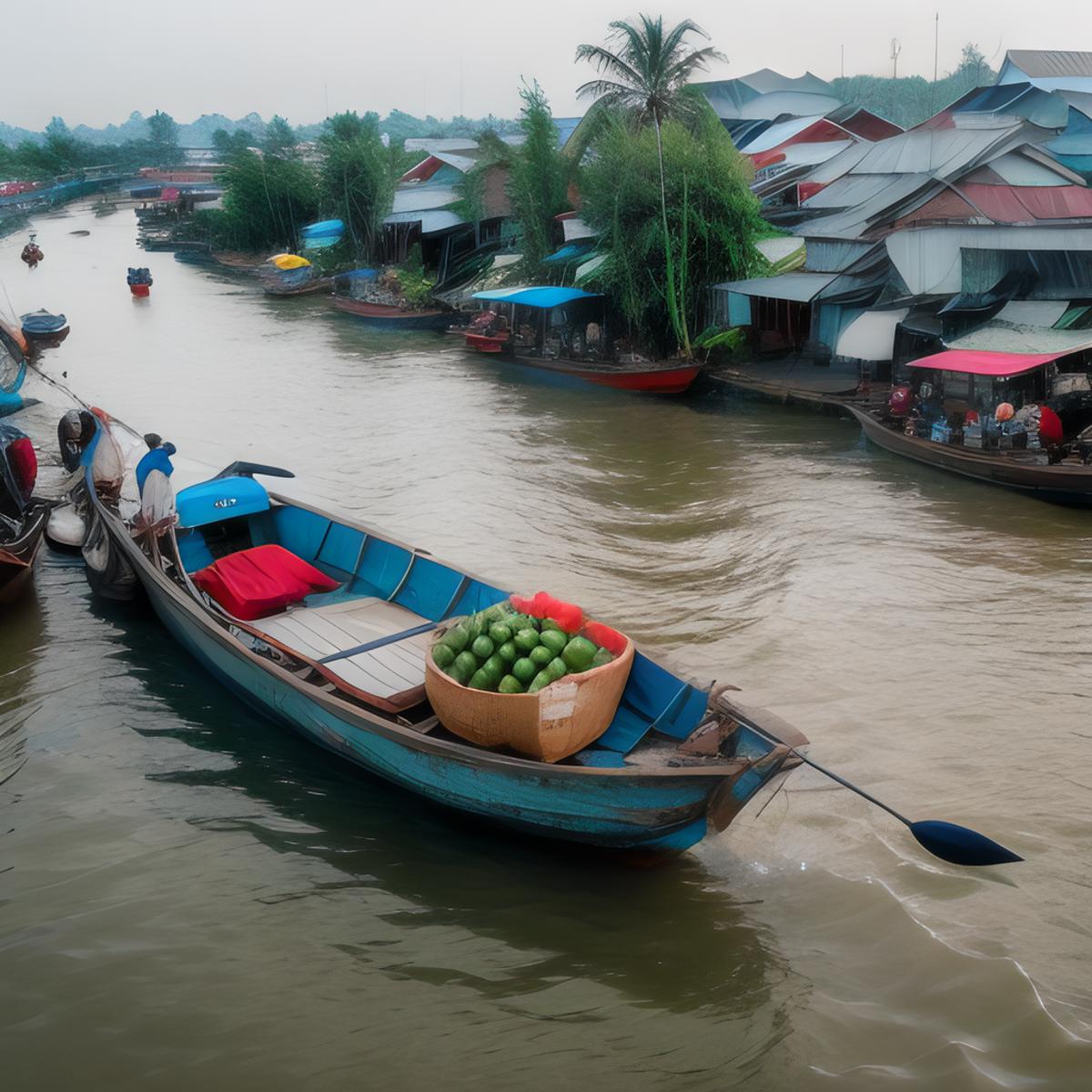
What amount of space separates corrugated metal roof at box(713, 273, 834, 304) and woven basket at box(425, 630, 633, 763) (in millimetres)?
13568

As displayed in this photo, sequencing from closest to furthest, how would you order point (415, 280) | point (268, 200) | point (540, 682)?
point (540, 682)
point (415, 280)
point (268, 200)

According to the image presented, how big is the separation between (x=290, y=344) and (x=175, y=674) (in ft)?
63.2

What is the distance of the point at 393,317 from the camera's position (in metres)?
28.5

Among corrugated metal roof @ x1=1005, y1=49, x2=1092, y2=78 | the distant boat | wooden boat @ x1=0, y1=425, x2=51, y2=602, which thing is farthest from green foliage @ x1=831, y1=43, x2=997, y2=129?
wooden boat @ x1=0, y1=425, x2=51, y2=602

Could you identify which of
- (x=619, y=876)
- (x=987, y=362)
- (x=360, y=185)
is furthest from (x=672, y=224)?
(x=360, y=185)

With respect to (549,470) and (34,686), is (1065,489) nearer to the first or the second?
(549,470)

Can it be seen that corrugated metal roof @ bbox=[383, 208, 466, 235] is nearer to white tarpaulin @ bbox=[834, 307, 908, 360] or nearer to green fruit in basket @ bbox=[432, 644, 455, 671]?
white tarpaulin @ bbox=[834, 307, 908, 360]

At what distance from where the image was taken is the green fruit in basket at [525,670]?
223 inches

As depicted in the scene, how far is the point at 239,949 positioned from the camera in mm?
5422

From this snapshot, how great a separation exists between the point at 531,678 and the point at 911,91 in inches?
2658

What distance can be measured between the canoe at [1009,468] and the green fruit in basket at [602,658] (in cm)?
850

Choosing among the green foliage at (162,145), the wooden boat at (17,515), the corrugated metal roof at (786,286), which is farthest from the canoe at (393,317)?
the green foliage at (162,145)

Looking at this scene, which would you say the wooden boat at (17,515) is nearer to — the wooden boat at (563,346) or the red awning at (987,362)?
the red awning at (987,362)

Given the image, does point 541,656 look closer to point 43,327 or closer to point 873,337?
point 873,337
